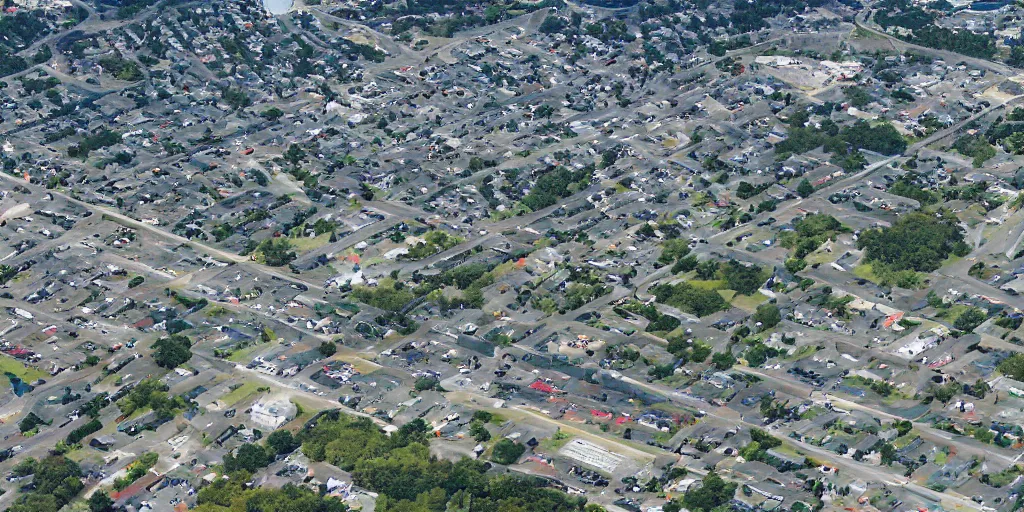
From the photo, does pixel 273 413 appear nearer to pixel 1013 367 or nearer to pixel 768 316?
pixel 768 316

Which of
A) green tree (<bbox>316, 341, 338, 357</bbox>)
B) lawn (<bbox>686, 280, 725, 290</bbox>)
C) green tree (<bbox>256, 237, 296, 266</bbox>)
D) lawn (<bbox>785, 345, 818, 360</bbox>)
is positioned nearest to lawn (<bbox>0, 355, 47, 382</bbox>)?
green tree (<bbox>316, 341, 338, 357</bbox>)

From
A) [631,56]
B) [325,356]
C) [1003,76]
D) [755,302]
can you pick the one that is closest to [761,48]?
[631,56]

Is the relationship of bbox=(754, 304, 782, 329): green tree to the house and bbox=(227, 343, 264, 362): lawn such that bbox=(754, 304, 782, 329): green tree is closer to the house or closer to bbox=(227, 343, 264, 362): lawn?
the house

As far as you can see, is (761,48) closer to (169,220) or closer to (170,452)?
(169,220)

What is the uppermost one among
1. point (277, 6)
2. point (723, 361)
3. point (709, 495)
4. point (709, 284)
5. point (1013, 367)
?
point (277, 6)

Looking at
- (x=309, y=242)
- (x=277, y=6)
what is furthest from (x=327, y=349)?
(x=277, y=6)

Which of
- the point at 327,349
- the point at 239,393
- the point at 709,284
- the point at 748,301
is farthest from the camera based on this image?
the point at 709,284

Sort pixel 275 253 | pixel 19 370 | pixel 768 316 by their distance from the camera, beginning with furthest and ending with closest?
pixel 275 253 < pixel 768 316 < pixel 19 370
